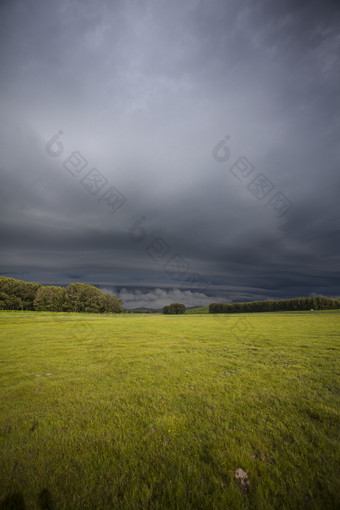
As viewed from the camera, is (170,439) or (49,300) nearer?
(170,439)

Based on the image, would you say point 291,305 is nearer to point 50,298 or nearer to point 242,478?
point 50,298

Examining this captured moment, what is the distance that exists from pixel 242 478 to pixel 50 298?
127m

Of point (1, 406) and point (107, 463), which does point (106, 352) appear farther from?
point (107, 463)

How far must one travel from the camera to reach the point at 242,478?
335 centimetres

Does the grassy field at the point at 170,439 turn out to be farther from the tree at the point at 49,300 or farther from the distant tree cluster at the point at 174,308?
the distant tree cluster at the point at 174,308

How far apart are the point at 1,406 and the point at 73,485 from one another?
14.7ft

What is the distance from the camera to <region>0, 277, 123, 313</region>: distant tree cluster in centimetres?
10638

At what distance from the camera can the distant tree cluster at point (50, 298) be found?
106m

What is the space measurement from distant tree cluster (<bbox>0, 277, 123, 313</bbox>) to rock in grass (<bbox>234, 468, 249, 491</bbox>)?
117 metres

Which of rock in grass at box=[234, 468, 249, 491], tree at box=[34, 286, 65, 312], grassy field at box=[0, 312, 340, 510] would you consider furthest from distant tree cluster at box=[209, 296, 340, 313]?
rock in grass at box=[234, 468, 249, 491]

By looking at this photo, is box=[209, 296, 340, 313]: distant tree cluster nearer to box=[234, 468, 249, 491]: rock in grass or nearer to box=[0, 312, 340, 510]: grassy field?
box=[0, 312, 340, 510]: grassy field

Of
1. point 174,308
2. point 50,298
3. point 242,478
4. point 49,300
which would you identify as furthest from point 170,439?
point 174,308

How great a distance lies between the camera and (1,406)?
19.7 feet

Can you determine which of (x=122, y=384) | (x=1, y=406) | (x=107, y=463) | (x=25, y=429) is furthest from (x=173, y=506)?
(x=1, y=406)
